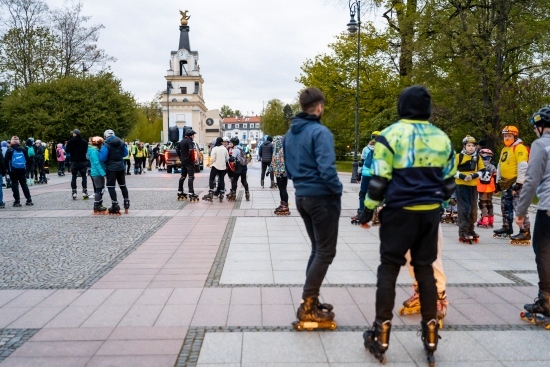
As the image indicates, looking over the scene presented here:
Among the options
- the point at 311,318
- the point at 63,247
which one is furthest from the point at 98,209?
the point at 311,318

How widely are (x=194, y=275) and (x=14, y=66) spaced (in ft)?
134

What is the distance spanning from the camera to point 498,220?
35.9 feet

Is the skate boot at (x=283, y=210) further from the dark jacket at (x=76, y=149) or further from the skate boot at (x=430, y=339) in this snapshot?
the skate boot at (x=430, y=339)

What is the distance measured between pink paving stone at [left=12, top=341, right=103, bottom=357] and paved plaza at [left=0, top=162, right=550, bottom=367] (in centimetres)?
2

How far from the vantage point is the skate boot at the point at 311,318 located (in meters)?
4.21

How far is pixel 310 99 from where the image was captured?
13.9 ft

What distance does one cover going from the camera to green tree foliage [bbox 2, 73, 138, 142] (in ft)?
123

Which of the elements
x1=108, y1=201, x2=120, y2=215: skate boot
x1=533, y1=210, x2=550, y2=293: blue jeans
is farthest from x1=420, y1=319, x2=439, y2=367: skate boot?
x1=108, y1=201, x2=120, y2=215: skate boot

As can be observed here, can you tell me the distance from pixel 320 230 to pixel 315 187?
37 cm

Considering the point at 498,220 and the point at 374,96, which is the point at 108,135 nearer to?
the point at 498,220

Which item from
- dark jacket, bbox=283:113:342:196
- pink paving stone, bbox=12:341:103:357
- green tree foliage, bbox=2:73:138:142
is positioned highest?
green tree foliage, bbox=2:73:138:142

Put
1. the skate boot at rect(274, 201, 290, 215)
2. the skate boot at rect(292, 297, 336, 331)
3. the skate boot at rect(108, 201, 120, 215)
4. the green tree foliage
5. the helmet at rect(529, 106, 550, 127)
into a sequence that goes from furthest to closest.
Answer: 1. the green tree foliage
2. the skate boot at rect(108, 201, 120, 215)
3. the skate boot at rect(274, 201, 290, 215)
4. the helmet at rect(529, 106, 550, 127)
5. the skate boot at rect(292, 297, 336, 331)

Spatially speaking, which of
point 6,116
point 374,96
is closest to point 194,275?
point 374,96

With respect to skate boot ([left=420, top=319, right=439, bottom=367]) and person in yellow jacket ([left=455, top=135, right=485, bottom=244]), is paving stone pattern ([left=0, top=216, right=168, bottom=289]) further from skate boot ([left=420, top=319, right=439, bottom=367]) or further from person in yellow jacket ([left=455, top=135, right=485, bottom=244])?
person in yellow jacket ([left=455, top=135, right=485, bottom=244])
